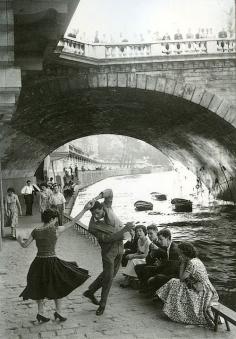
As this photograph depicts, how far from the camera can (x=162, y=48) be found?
663 inches

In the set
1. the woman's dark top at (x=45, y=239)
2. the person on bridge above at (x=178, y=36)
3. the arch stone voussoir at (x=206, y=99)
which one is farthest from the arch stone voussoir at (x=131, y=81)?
the woman's dark top at (x=45, y=239)

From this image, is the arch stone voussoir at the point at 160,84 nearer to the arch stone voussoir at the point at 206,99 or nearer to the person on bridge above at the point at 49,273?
the arch stone voussoir at the point at 206,99

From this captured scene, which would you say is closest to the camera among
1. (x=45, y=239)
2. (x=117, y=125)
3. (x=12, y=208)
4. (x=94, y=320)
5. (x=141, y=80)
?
(x=45, y=239)

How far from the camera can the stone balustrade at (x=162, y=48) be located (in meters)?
16.5

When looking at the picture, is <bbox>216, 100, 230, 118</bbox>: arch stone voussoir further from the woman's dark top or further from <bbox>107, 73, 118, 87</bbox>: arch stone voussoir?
the woman's dark top

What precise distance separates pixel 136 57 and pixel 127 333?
40.8 feet

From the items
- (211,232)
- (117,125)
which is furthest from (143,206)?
(211,232)

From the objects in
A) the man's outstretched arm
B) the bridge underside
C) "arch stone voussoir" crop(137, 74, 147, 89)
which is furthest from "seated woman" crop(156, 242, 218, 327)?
"arch stone voussoir" crop(137, 74, 147, 89)

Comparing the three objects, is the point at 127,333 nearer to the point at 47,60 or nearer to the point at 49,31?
the point at 49,31

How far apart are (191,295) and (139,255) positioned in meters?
2.35

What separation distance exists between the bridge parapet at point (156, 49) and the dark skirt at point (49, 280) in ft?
36.9

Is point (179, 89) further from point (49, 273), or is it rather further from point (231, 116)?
point (49, 273)

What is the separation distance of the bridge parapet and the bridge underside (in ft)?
3.73

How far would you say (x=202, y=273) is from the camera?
18.4 feet
